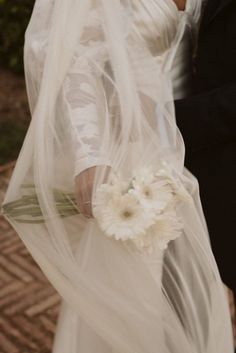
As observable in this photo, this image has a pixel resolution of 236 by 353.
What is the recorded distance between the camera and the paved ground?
232 centimetres

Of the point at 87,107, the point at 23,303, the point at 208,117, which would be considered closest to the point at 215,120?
the point at 208,117

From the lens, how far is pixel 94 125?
1.31m

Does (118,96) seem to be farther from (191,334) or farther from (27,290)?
(27,290)

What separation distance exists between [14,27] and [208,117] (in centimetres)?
342

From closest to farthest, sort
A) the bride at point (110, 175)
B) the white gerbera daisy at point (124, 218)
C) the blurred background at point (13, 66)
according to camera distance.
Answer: the white gerbera daisy at point (124, 218) < the bride at point (110, 175) < the blurred background at point (13, 66)

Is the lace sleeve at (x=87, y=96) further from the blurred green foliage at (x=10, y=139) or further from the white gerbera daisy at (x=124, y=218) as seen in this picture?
the blurred green foliage at (x=10, y=139)

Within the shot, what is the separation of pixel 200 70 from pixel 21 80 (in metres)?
3.35

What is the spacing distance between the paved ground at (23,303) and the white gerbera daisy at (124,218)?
1205 millimetres

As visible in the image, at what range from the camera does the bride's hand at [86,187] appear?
49.9 inches

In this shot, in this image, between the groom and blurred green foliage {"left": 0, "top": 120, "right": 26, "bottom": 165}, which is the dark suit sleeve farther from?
blurred green foliage {"left": 0, "top": 120, "right": 26, "bottom": 165}

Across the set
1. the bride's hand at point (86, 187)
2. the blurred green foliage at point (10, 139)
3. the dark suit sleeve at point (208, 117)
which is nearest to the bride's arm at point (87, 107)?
the bride's hand at point (86, 187)

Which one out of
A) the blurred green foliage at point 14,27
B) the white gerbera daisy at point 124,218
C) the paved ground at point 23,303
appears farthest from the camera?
the blurred green foliage at point 14,27

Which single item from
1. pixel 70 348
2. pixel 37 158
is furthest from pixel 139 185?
pixel 70 348

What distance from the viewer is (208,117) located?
1.41m
